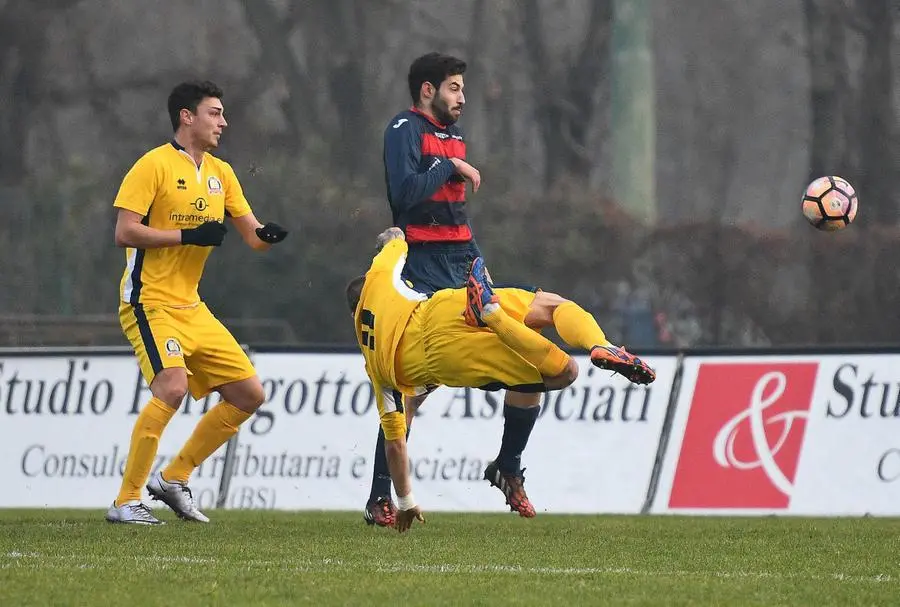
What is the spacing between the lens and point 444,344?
300 inches

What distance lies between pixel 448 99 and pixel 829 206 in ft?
7.15

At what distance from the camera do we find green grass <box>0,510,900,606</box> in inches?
221

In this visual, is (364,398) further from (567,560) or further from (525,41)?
(525,41)

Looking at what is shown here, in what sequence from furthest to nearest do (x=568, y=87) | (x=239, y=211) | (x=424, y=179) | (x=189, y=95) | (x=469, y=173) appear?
1. (x=568, y=87)
2. (x=239, y=211)
3. (x=189, y=95)
4. (x=424, y=179)
5. (x=469, y=173)

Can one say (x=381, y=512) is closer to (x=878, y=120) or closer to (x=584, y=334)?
(x=584, y=334)

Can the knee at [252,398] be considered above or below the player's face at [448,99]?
below

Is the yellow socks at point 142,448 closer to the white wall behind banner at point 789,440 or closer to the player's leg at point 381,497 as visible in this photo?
the player's leg at point 381,497

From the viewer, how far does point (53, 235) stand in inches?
675

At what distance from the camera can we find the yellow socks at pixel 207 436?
9.05m

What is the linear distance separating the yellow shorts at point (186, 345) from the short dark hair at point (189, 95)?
99 cm

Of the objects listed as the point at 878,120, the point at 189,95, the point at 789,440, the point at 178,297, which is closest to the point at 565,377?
the point at 178,297

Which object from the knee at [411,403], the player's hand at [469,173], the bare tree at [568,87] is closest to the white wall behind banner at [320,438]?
the knee at [411,403]

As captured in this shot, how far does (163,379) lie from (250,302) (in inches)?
320

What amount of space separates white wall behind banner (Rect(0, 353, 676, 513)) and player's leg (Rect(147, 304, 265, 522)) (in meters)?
2.54
